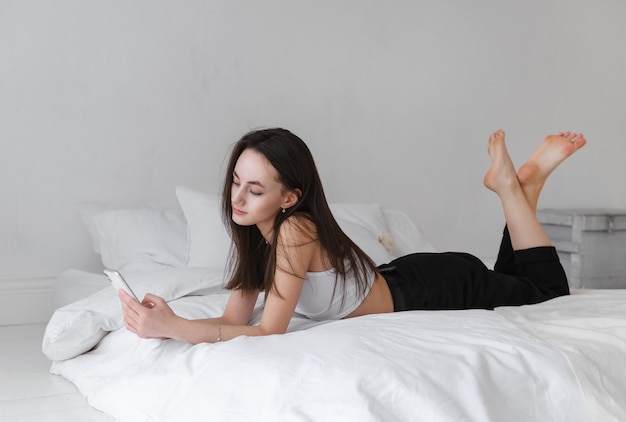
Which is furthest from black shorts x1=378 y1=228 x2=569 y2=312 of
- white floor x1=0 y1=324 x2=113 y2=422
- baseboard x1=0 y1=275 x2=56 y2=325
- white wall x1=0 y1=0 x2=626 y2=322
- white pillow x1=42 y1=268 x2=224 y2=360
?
baseboard x1=0 y1=275 x2=56 y2=325

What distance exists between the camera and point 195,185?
3.64 meters

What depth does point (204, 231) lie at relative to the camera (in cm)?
298

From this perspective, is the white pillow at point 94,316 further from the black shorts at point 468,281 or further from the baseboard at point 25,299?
the baseboard at point 25,299

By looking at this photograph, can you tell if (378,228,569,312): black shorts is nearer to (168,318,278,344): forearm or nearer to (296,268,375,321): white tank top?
(296,268,375,321): white tank top

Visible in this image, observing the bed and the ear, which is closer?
the bed

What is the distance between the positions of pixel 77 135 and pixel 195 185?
0.56 m

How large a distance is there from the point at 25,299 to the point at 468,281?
196 cm

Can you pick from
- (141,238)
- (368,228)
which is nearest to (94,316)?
(141,238)

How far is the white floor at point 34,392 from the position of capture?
6.74 feet

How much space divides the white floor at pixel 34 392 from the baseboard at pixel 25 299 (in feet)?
1.24

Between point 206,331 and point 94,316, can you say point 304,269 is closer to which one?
point 206,331

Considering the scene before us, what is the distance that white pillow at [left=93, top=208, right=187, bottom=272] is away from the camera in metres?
3.05

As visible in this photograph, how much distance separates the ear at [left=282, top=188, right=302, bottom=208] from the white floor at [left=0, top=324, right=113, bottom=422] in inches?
27.6

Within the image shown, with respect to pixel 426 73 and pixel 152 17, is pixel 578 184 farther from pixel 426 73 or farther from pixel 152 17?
pixel 152 17
